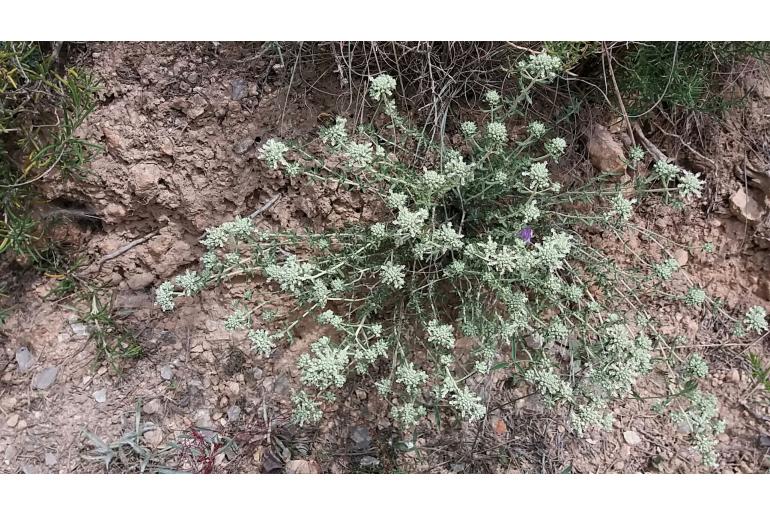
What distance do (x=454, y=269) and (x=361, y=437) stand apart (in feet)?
3.20

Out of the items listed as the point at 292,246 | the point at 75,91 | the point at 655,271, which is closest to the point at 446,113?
the point at 292,246

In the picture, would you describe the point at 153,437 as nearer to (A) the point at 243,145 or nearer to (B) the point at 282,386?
(B) the point at 282,386

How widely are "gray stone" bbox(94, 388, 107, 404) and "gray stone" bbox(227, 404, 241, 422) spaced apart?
62 centimetres

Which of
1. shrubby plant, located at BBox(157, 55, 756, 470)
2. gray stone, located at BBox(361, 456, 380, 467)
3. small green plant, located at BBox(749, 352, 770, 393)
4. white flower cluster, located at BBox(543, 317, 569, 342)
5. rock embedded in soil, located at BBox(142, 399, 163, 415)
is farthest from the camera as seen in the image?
rock embedded in soil, located at BBox(142, 399, 163, 415)

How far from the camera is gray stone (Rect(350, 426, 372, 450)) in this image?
256 centimetres

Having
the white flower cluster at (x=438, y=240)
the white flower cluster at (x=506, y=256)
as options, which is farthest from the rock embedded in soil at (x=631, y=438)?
the white flower cluster at (x=438, y=240)

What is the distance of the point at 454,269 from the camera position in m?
2.16

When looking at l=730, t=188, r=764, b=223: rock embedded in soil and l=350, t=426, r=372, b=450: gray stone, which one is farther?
l=730, t=188, r=764, b=223: rock embedded in soil

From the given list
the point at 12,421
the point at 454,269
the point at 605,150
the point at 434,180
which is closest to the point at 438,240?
the point at 454,269

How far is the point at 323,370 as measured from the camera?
6.54 feet

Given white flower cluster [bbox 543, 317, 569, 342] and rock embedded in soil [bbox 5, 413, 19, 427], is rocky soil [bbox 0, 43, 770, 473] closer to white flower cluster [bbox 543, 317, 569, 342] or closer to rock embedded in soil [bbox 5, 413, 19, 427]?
rock embedded in soil [bbox 5, 413, 19, 427]

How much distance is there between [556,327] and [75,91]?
2.19 m

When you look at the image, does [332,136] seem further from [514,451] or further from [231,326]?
[514,451]

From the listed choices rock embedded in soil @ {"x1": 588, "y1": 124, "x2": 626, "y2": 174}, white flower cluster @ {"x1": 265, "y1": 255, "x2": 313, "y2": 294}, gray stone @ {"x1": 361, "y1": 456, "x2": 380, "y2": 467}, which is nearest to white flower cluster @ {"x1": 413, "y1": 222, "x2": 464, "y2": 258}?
white flower cluster @ {"x1": 265, "y1": 255, "x2": 313, "y2": 294}
